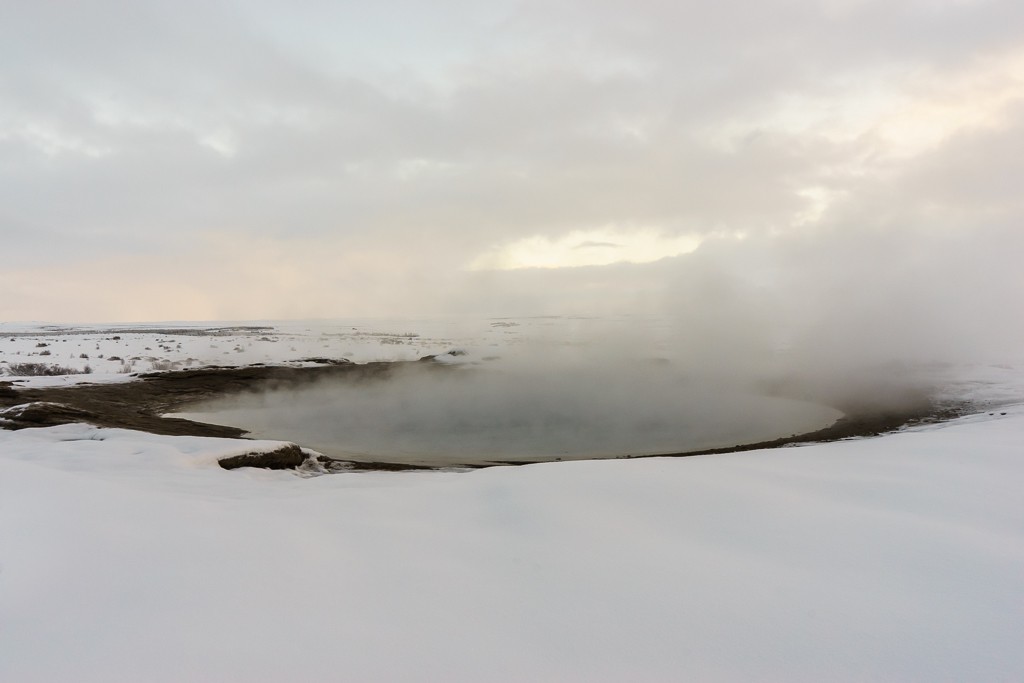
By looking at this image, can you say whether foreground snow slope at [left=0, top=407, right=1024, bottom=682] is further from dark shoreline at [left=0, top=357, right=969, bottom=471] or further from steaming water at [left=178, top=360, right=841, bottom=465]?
steaming water at [left=178, top=360, right=841, bottom=465]

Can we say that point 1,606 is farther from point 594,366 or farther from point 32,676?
point 594,366

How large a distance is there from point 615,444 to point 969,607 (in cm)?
816

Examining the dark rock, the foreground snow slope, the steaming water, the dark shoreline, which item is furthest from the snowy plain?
the steaming water

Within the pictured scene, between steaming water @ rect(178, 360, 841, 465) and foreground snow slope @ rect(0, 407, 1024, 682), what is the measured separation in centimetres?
550

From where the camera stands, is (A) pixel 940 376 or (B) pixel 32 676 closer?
(B) pixel 32 676

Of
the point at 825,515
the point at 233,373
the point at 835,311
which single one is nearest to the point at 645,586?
the point at 825,515

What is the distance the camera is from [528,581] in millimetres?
2697

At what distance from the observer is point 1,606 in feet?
7.20

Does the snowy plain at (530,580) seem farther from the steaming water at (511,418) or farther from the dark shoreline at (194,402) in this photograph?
the steaming water at (511,418)

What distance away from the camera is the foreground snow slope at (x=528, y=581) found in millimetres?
1999

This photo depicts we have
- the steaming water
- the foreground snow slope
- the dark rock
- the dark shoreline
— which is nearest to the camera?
the foreground snow slope

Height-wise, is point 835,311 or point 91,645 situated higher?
point 835,311

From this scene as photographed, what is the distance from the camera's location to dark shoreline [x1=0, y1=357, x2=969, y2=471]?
358 inches

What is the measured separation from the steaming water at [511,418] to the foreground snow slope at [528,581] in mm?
5496
